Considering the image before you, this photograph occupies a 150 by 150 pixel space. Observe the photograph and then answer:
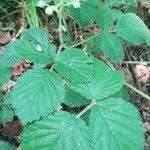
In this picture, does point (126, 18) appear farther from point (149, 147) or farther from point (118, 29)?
point (149, 147)

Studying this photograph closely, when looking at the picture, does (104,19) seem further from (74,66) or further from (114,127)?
(114,127)

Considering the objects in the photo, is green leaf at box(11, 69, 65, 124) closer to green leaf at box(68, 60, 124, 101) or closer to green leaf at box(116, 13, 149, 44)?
green leaf at box(68, 60, 124, 101)

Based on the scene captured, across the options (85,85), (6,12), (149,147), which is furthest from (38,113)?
A: (6,12)

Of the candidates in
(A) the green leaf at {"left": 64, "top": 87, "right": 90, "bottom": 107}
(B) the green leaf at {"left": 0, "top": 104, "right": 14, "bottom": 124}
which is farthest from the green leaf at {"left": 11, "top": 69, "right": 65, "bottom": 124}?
(B) the green leaf at {"left": 0, "top": 104, "right": 14, "bottom": 124}

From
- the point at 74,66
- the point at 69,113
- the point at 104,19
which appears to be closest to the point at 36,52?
the point at 74,66

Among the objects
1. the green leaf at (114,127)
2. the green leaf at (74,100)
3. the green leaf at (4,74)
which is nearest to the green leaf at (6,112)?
the green leaf at (4,74)

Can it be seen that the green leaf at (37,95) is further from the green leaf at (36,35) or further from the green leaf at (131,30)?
the green leaf at (131,30)
